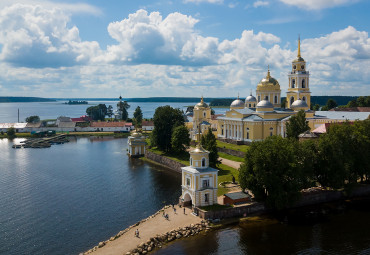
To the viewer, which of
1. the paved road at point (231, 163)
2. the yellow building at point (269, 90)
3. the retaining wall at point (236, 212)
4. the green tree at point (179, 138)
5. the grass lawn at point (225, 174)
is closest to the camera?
the retaining wall at point (236, 212)

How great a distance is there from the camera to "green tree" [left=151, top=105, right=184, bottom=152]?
5931 cm

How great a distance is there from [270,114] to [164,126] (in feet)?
57.8

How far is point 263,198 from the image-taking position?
3131 centimetres

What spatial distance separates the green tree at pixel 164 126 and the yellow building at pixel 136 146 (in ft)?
7.83

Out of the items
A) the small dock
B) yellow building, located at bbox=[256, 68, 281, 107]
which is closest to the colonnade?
yellow building, located at bbox=[256, 68, 281, 107]

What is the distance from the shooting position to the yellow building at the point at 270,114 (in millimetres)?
58219

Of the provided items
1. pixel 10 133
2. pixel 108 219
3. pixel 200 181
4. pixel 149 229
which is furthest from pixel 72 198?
pixel 10 133

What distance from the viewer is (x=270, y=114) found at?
5862 cm

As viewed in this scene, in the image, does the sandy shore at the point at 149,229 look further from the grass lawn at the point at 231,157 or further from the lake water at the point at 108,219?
the grass lawn at the point at 231,157

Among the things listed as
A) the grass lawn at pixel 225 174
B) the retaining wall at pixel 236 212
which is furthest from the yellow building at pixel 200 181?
the grass lawn at pixel 225 174

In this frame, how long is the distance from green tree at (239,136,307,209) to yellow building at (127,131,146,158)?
1313 inches

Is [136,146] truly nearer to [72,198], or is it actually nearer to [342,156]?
[72,198]

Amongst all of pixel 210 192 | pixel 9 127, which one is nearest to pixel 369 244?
pixel 210 192

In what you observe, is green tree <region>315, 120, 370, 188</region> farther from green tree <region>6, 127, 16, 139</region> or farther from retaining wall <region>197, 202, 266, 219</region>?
green tree <region>6, 127, 16, 139</region>
